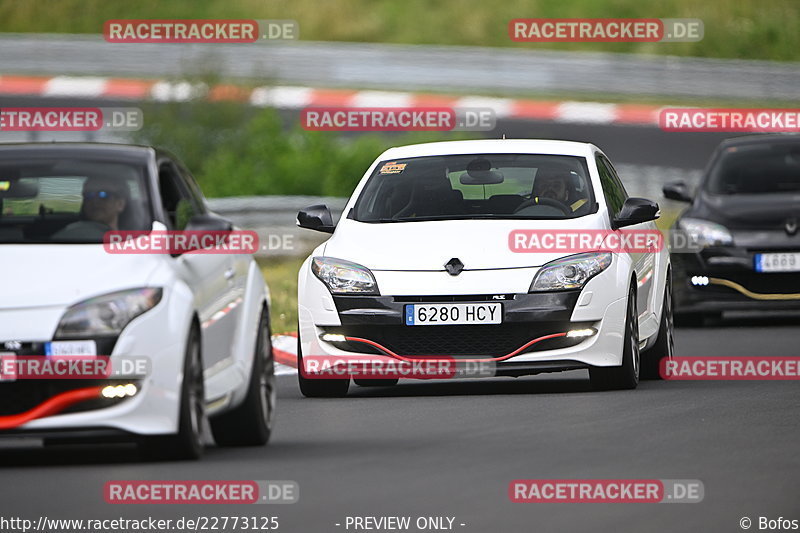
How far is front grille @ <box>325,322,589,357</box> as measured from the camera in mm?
12336

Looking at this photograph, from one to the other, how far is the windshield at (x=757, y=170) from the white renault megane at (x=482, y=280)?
5.51m

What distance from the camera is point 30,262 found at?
9.16 meters

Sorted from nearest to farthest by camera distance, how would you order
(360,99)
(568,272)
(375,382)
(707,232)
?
(568,272), (375,382), (707,232), (360,99)

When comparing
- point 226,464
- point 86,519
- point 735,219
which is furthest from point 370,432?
point 735,219

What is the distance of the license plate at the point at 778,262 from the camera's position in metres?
17.9

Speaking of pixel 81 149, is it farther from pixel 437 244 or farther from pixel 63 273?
pixel 437 244

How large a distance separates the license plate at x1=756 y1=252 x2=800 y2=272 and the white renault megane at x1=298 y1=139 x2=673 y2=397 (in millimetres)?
4638

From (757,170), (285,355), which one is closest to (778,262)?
(757,170)

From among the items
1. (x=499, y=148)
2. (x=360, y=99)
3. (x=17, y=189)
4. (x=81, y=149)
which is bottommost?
(x=360, y=99)

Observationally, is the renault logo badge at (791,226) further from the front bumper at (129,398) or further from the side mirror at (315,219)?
the front bumper at (129,398)

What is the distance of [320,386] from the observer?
509 inches

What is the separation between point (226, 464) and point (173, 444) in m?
0.28

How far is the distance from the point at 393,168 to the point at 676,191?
5.11 m

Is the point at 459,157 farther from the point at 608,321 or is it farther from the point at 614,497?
the point at 614,497
